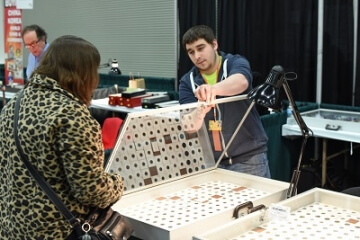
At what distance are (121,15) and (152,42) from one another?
72cm

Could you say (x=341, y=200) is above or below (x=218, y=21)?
below

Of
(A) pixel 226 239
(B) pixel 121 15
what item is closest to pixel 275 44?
(B) pixel 121 15

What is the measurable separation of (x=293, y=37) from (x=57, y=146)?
14.3 feet

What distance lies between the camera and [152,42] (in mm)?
7250

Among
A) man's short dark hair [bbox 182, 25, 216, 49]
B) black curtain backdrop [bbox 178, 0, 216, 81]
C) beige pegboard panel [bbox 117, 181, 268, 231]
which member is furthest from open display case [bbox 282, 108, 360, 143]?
beige pegboard panel [bbox 117, 181, 268, 231]

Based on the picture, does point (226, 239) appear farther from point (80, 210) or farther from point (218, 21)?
point (218, 21)

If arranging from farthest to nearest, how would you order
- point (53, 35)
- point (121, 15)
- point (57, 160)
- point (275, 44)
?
point (53, 35) < point (121, 15) < point (275, 44) < point (57, 160)

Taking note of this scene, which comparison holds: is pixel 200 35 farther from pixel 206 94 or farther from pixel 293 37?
pixel 293 37

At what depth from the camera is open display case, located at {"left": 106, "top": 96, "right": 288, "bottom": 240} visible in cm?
205

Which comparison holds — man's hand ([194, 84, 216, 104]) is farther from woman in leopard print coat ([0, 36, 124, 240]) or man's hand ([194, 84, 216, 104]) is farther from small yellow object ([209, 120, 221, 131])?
woman in leopard print coat ([0, 36, 124, 240])

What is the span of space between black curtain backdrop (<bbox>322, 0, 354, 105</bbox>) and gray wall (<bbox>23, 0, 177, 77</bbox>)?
2069 millimetres

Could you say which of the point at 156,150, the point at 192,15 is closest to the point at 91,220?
the point at 156,150

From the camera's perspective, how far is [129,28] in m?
7.54

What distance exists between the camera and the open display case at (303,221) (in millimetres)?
1900
